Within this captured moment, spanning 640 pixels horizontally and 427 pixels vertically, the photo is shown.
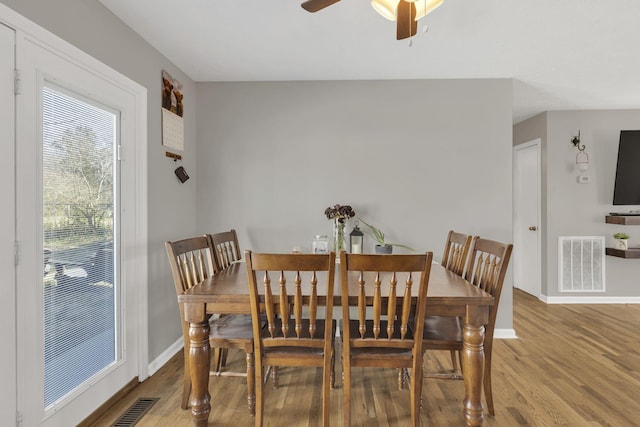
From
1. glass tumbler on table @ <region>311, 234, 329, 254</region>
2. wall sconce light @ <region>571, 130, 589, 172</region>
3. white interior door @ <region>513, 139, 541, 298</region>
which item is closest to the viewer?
glass tumbler on table @ <region>311, 234, 329, 254</region>

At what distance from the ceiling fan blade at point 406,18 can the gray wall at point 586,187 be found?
364 cm

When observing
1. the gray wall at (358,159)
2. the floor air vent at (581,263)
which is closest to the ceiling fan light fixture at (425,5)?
the gray wall at (358,159)

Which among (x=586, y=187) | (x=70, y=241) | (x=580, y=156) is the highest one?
(x=580, y=156)

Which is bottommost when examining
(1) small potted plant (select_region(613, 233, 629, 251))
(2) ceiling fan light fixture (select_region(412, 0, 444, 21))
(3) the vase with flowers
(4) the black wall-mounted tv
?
(1) small potted plant (select_region(613, 233, 629, 251))

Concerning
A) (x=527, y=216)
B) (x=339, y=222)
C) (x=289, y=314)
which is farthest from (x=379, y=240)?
(x=527, y=216)

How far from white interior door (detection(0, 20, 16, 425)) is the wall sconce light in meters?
5.44

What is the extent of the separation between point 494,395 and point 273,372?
1.47m

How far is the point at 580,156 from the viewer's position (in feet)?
14.7

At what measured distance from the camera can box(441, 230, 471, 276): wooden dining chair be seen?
2389mm

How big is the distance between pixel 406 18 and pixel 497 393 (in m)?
2.36

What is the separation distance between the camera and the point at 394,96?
3377mm

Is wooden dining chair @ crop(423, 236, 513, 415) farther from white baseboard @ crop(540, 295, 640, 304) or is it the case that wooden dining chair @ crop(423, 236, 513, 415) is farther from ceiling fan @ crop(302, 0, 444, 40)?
white baseboard @ crop(540, 295, 640, 304)

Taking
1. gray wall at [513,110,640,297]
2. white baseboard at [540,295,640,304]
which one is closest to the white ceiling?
gray wall at [513,110,640,297]

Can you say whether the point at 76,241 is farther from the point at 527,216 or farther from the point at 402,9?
the point at 527,216
